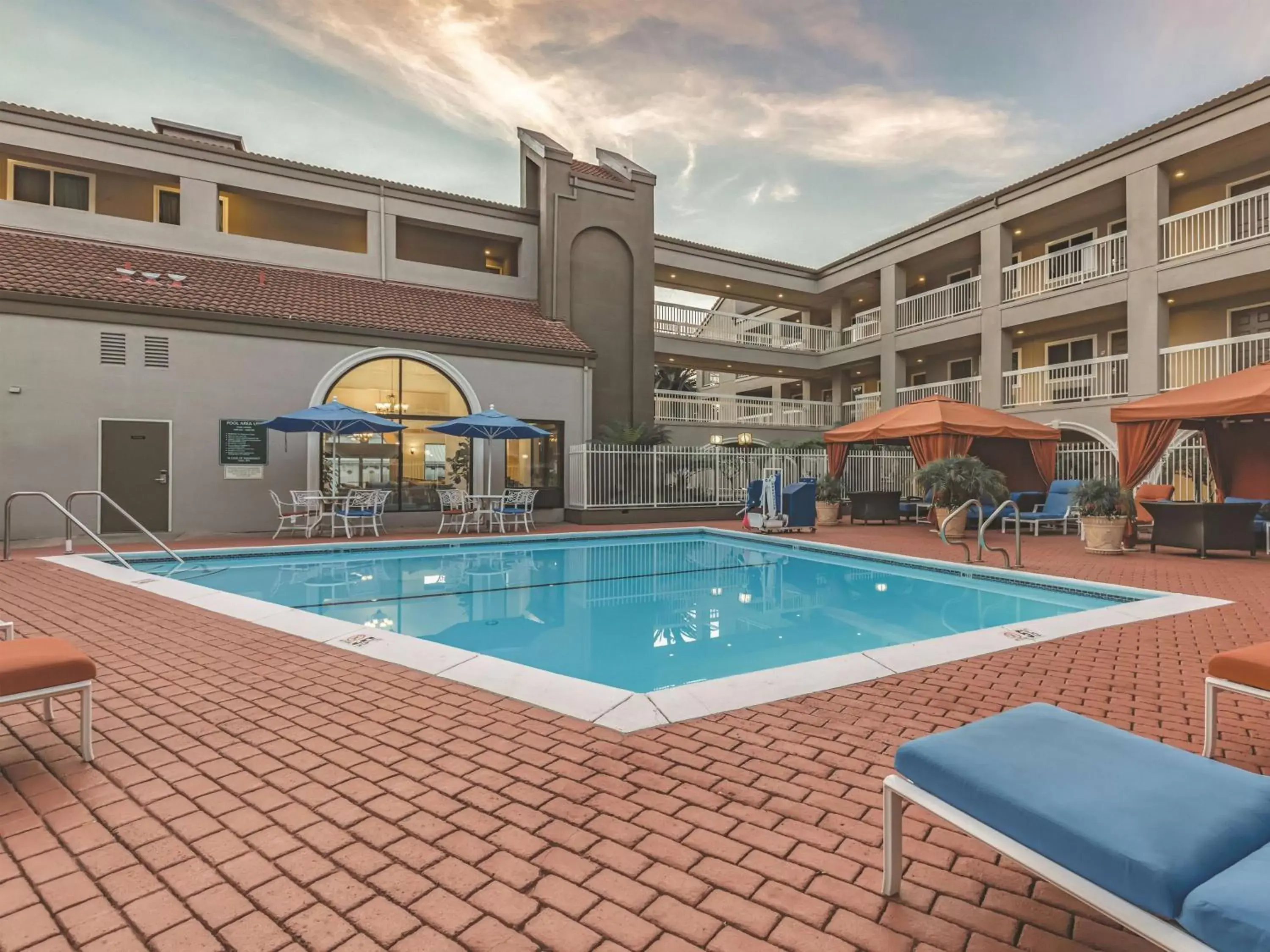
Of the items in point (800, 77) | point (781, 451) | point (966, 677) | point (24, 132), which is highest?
point (800, 77)

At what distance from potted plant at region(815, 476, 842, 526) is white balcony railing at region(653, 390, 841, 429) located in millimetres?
5484

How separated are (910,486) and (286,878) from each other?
745 inches

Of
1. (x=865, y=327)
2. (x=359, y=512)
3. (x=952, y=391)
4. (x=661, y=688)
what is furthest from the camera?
(x=865, y=327)

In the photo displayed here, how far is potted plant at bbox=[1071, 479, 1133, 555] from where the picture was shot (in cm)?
977

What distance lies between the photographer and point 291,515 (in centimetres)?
1173

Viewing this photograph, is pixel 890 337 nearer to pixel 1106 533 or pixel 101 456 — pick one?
pixel 1106 533

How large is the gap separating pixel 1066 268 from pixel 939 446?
8.14 metres

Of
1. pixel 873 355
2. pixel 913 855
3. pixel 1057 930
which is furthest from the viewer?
pixel 873 355

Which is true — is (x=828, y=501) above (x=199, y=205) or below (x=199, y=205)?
below

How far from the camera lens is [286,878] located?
196cm

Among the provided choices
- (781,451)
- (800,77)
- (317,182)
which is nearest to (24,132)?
(317,182)

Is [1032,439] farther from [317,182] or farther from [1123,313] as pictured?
[317,182]

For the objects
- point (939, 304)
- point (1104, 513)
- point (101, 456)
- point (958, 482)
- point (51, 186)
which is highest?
point (51, 186)

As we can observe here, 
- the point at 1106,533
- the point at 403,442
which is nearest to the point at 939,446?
the point at 1106,533
